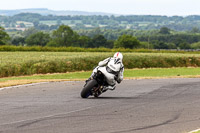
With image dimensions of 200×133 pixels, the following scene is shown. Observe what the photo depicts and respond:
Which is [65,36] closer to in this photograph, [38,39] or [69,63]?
[38,39]

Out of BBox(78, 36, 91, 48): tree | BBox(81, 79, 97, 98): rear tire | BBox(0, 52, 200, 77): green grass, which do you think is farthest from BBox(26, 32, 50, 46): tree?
BBox(81, 79, 97, 98): rear tire

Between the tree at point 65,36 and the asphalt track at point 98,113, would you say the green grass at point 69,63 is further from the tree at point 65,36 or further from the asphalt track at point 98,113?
the tree at point 65,36

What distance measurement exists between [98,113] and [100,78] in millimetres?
3615

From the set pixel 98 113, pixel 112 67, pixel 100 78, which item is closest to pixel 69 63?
pixel 100 78

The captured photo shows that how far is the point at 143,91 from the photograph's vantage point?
58.9 feet

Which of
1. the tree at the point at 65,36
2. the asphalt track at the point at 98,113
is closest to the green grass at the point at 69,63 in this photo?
the asphalt track at the point at 98,113

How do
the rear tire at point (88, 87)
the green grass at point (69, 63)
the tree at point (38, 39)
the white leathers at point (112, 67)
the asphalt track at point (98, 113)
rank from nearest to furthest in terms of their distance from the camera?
the asphalt track at point (98, 113) < the rear tire at point (88, 87) < the white leathers at point (112, 67) < the green grass at point (69, 63) < the tree at point (38, 39)

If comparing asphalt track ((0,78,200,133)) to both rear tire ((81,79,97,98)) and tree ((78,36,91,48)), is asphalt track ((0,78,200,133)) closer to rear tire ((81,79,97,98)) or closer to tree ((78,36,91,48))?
rear tire ((81,79,97,98))

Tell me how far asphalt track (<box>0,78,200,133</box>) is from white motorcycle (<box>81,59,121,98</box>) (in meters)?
0.38

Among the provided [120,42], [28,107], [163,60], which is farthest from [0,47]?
[120,42]

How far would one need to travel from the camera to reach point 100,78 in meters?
14.9

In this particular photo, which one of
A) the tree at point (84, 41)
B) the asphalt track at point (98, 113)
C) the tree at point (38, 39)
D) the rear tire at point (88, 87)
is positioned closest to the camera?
the asphalt track at point (98, 113)

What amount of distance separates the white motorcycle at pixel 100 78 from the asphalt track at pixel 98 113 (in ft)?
1.26

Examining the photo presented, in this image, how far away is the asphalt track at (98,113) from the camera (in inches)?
369
